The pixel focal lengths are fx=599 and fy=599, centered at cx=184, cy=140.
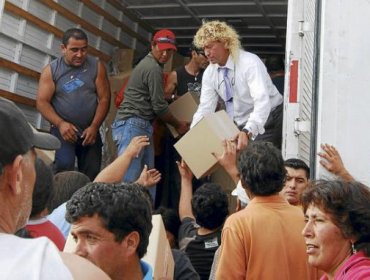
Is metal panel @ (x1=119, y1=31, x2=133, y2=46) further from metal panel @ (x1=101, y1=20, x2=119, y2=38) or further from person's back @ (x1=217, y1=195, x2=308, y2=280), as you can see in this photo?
person's back @ (x1=217, y1=195, x2=308, y2=280)

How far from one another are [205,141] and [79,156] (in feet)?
4.96

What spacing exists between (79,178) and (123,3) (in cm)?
293

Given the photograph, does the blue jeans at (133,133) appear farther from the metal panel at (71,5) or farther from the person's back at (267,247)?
the person's back at (267,247)

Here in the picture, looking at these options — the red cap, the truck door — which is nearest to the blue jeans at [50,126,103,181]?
the red cap

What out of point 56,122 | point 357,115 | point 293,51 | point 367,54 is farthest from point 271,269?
point 56,122

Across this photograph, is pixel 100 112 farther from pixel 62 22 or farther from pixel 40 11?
pixel 40 11

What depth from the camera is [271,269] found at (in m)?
2.56

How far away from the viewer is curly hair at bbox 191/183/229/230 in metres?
3.45

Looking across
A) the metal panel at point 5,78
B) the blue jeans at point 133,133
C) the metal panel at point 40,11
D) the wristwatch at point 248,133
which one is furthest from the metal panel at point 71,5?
the wristwatch at point 248,133

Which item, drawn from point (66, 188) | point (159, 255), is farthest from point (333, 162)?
point (66, 188)

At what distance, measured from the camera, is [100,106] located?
16.2 ft

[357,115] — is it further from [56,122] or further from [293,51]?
[56,122]

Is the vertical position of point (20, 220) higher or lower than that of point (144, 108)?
lower

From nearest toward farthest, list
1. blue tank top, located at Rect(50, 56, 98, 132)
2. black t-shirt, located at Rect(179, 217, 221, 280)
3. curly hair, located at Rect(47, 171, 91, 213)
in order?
curly hair, located at Rect(47, 171, 91, 213), black t-shirt, located at Rect(179, 217, 221, 280), blue tank top, located at Rect(50, 56, 98, 132)
